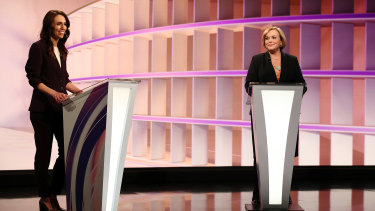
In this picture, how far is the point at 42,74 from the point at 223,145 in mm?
2200

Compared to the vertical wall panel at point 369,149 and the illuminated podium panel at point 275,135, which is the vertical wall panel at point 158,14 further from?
the illuminated podium panel at point 275,135

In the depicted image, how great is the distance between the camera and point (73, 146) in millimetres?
2182

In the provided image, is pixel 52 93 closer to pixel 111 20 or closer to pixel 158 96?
pixel 158 96

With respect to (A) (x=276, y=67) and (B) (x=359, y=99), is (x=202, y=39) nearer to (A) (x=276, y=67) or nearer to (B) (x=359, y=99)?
(A) (x=276, y=67)

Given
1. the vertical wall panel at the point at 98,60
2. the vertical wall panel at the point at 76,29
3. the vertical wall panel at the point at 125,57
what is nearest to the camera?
the vertical wall panel at the point at 125,57

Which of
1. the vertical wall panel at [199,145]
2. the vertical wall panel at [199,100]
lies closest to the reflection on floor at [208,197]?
the vertical wall panel at [199,145]

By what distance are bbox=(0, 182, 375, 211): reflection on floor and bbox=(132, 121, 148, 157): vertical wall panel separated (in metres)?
1.03

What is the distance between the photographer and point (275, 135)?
2549mm

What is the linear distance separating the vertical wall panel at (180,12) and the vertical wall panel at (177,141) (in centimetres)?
106

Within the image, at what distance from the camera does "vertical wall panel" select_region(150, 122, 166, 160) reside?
4.80 m

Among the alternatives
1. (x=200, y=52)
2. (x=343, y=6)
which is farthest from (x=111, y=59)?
(x=343, y=6)

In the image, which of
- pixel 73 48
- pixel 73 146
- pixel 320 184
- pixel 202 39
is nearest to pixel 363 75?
pixel 320 184

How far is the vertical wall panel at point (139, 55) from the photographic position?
4.95 m

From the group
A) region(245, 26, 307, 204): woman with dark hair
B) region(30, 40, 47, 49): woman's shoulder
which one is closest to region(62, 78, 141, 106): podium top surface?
region(30, 40, 47, 49): woman's shoulder
